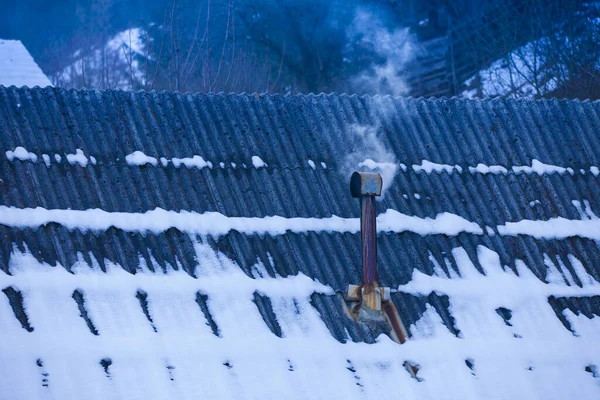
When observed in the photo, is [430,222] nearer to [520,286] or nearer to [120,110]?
[520,286]

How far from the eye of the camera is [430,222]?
21.7 feet

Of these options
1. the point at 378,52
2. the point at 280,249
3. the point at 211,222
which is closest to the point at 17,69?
the point at 211,222

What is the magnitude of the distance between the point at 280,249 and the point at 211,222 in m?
0.59

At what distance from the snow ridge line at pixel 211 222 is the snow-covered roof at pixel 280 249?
0.02 m

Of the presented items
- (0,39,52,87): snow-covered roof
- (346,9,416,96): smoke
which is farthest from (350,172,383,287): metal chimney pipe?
(346,9,416,96): smoke

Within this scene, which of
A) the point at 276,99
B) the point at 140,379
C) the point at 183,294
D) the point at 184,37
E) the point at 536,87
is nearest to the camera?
the point at 140,379

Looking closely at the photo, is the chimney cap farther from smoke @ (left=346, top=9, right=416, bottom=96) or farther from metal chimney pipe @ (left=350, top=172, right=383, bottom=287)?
smoke @ (left=346, top=9, right=416, bottom=96)

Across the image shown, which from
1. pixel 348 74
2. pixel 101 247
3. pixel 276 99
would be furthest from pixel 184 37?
pixel 101 247

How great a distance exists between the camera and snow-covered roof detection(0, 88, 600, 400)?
5305 mm

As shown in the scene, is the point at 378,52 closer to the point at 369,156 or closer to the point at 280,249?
the point at 369,156

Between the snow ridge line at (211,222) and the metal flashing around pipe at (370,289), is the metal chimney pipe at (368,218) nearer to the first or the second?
the metal flashing around pipe at (370,289)

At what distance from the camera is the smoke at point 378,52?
65.7ft

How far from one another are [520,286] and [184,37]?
15533mm

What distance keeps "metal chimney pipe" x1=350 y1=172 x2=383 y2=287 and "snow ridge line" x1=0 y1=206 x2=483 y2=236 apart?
1.21 feet
